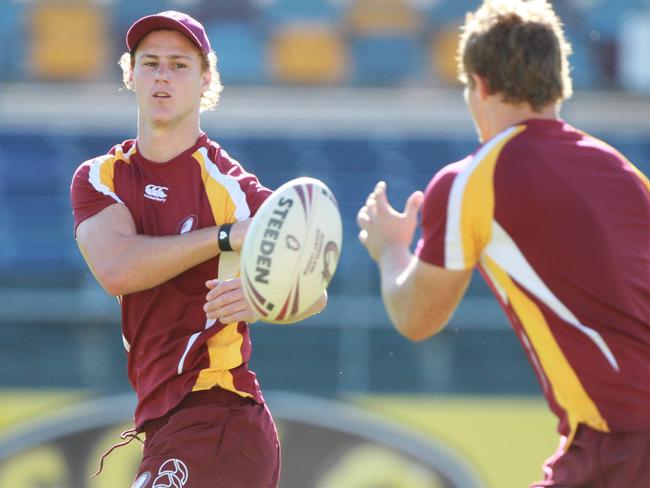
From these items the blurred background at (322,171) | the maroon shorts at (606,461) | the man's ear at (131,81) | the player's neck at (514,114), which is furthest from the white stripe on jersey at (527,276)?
the blurred background at (322,171)

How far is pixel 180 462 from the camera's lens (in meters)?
3.84

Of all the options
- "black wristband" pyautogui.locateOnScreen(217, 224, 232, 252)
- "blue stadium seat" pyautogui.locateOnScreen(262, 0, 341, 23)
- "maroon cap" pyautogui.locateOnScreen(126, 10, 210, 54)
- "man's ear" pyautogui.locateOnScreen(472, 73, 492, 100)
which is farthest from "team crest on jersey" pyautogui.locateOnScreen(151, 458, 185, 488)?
"blue stadium seat" pyautogui.locateOnScreen(262, 0, 341, 23)

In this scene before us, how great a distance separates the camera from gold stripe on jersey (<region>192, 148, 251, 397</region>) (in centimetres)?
396

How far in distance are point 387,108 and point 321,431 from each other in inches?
286

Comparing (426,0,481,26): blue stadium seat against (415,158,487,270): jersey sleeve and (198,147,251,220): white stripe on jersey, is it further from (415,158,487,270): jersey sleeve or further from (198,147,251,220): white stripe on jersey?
(415,158,487,270): jersey sleeve

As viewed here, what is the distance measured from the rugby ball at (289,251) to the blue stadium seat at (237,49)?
11434mm

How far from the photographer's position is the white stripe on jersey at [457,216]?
10.3ft

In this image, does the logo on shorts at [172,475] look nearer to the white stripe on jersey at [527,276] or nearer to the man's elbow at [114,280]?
the man's elbow at [114,280]

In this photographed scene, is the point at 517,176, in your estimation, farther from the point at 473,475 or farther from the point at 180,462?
the point at 473,475

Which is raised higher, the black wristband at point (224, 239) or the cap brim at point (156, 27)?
the cap brim at point (156, 27)

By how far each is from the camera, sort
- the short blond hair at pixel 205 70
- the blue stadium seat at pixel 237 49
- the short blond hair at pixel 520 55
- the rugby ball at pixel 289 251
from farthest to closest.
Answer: the blue stadium seat at pixel 237 49, the short blond hair at pixel 205 70, the rugby ball at pixel 289 251, the short blond hair at pixel 520 55

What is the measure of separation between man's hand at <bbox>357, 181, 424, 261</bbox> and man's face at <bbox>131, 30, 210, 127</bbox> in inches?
36.0

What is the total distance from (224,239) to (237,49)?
11.7 meters

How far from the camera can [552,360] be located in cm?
316
